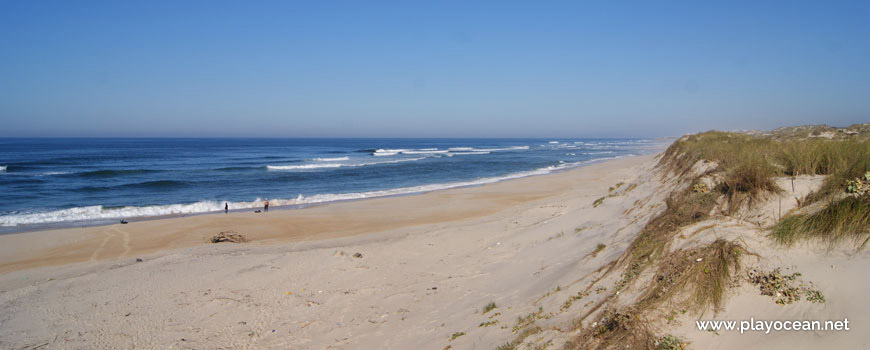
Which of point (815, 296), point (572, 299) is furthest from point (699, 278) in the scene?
point (572, 299)

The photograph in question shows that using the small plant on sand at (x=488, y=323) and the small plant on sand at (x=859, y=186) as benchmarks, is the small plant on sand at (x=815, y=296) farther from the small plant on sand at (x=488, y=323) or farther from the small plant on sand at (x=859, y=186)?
the small plant on sand at (x=488, y=323)

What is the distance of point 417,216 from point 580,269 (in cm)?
1202

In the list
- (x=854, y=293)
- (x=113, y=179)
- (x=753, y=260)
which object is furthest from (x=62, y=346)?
(x=113, y=179)

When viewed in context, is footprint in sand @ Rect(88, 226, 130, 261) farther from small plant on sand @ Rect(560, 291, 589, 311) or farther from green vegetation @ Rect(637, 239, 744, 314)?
green vegetation @ Rect(637, 239, 744, 314)

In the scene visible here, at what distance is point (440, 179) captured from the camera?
33.7 metres

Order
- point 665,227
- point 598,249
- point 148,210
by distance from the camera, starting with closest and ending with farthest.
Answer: point 665,227 → point 598,249 → point 148,210

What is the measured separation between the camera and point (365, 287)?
8.35m

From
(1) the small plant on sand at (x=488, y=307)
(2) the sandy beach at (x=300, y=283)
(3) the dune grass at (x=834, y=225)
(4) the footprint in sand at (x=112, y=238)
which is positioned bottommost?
(4) the footprint in sand at (x=112, y=238)

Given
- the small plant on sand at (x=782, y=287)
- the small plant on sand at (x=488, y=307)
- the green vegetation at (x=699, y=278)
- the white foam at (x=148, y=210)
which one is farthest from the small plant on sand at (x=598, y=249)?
the white foam at (x=148, y=210)

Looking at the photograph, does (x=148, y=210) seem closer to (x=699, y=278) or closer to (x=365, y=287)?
(x=365, y=287)

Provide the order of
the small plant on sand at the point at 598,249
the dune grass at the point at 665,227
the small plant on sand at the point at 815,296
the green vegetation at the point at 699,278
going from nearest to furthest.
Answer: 1. the small plant on sand at the point at 815,296
2. the green vegetation at the point at 699,278
3. the dune grass at the point at 665,227
4. the small plant on sand at the point at 598,249

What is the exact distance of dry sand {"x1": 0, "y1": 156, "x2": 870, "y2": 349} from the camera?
399 cm

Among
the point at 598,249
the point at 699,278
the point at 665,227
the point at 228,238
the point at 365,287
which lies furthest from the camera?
the point at 228,238

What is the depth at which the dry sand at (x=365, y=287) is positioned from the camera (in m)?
3.99
